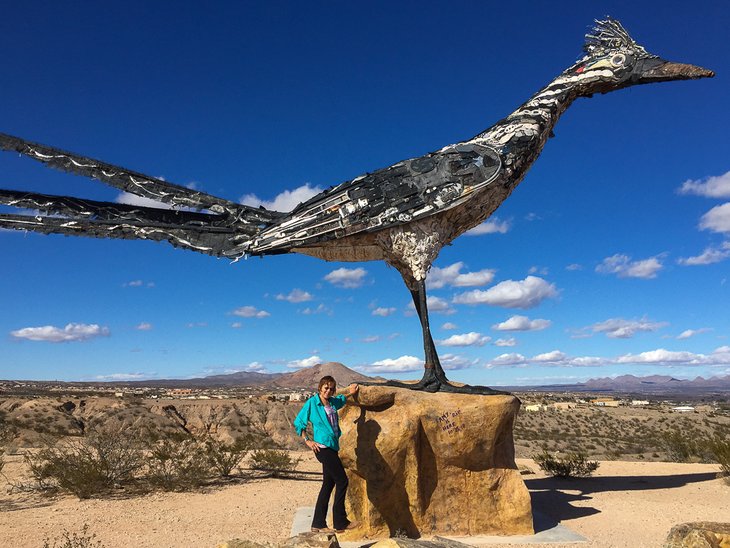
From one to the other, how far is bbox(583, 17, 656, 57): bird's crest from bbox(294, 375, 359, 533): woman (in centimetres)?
605

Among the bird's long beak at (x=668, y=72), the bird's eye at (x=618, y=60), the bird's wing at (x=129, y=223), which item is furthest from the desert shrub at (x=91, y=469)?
the bird's long beak at (x=668, y=72)

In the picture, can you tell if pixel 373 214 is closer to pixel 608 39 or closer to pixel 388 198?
pixel 388 198

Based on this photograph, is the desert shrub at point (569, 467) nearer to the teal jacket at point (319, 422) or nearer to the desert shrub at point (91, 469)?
the teal jacket at point (319, 422)

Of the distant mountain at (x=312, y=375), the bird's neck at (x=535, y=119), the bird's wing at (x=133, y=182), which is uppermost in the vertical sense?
the bird's neck at (x=535, y=119)

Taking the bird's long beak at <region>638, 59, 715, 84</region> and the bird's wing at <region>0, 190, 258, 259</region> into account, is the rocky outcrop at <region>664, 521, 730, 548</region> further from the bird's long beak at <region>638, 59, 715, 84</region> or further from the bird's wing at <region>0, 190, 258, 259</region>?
the bird's long beak at <region>638, 59, 715, 84</region>

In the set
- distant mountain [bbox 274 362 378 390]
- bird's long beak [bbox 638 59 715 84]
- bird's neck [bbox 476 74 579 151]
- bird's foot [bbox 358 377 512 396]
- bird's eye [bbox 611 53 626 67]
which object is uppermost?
bird's eye [bbox 611 53 626 67]

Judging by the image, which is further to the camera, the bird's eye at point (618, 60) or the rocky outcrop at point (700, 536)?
the bird's eye at point (618, 60)

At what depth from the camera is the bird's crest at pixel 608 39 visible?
22.9 feet

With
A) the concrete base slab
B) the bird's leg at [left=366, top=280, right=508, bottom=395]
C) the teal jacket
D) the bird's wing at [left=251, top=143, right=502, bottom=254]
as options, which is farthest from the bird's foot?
the bird's wing at [left=251, top=143, right=502, bottom=254]

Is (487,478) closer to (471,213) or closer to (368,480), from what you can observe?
(368,480)

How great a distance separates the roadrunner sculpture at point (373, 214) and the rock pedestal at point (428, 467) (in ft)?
1.35

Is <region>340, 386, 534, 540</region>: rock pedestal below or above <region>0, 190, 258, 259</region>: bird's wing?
below

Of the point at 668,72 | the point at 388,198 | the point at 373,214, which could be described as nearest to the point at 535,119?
the point at 668,72

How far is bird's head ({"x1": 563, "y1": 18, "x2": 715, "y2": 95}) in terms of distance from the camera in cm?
663
